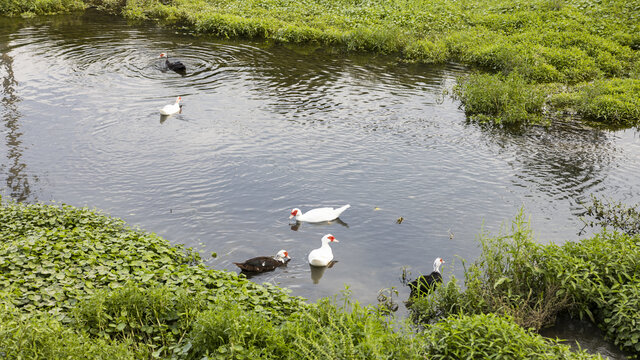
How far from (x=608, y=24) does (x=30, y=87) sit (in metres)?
26.0

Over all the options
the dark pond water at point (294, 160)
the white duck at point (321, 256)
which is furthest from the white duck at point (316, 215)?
the white duck at point (321, 256)

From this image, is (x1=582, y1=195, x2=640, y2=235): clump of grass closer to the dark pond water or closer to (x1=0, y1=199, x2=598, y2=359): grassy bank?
the dark pond water

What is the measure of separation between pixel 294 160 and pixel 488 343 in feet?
29.3

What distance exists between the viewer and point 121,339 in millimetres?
7398

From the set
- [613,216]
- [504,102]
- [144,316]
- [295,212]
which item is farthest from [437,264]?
[504,102]

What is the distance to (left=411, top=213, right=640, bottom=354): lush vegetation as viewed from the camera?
8391 mm

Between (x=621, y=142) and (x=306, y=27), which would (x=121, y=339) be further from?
(x=306, y=27)

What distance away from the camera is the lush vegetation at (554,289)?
8.39 metres

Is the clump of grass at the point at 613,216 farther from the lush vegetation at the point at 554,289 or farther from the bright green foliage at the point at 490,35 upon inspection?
the bright green foliage at the point at 490,35

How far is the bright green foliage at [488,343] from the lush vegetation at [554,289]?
102cm

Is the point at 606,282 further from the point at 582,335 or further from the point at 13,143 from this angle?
the point at 13,143

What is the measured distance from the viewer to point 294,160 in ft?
49.4

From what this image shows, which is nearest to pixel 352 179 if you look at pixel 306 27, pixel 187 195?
pixel 187 195

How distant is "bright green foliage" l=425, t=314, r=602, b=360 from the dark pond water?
2506 millimetres
